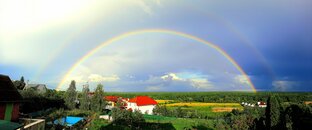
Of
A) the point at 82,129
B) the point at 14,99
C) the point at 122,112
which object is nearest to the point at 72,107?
the point at 122,112

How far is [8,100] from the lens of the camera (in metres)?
15.9

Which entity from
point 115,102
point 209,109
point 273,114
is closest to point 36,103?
point 273,114

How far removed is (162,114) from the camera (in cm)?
5478

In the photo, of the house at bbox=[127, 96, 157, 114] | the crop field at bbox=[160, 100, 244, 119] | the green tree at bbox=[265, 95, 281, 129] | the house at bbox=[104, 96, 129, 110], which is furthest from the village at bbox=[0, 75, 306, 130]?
the green tree at bbox=[265, 95, 281, 129]

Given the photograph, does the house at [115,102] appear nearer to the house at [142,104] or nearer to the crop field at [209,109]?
the house at [142,104]

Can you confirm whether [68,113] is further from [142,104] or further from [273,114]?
[142,104]

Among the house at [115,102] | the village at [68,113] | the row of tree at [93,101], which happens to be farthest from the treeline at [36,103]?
the house at [115,102]

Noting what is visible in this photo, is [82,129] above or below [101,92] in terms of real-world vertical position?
below

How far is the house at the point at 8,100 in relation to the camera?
1549cm

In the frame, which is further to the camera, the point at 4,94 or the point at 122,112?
the point at 122,112

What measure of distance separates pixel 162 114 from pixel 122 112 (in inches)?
705

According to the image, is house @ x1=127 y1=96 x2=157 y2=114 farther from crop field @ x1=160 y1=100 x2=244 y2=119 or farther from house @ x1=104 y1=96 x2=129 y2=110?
crop field @ x1=160 y1=100 x2=244 y2=119

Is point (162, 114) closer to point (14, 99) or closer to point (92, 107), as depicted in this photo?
point (92, 107)

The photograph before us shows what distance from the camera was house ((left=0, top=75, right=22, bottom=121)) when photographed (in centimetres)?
1549
